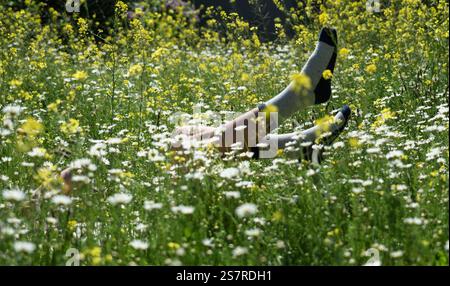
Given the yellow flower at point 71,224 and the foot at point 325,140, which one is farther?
the foot at point 325,140


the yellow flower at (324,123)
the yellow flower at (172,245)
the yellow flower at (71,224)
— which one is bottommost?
the yellow flower at (172,245)

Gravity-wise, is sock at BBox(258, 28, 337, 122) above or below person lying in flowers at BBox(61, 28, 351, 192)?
above

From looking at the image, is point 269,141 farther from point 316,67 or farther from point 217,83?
point 217,83

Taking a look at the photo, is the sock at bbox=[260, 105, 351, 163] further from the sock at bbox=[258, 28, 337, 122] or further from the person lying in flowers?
the sock at bbox=[258, 28, 337, 122]

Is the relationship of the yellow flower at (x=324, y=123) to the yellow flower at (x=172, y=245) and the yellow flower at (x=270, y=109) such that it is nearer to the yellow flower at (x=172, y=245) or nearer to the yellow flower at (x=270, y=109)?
the yellow flower at (x=270, y=109)

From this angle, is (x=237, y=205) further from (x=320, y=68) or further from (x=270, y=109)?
(x=320, y=68)

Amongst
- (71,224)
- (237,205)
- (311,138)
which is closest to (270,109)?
(237,205)

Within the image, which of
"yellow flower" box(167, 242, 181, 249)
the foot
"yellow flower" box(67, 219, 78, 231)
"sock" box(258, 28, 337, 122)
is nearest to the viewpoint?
"yellow flower" box(167, 242, 181, 249)

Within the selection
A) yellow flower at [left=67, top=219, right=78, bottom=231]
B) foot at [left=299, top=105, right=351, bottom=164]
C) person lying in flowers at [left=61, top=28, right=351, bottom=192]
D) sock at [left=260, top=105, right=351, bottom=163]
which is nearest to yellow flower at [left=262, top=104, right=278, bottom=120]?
person lying in flowers at [left=61, top=28, right=351, bottom=192]

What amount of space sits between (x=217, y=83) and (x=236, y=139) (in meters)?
2.10

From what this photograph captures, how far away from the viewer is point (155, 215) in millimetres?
2459

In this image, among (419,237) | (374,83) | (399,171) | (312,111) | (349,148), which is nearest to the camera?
(419,237)

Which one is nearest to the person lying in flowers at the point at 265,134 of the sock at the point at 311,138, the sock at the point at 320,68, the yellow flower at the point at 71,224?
the sock at the point at 311,138

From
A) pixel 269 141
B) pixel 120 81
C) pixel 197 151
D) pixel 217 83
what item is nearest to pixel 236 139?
pixel 269 141
